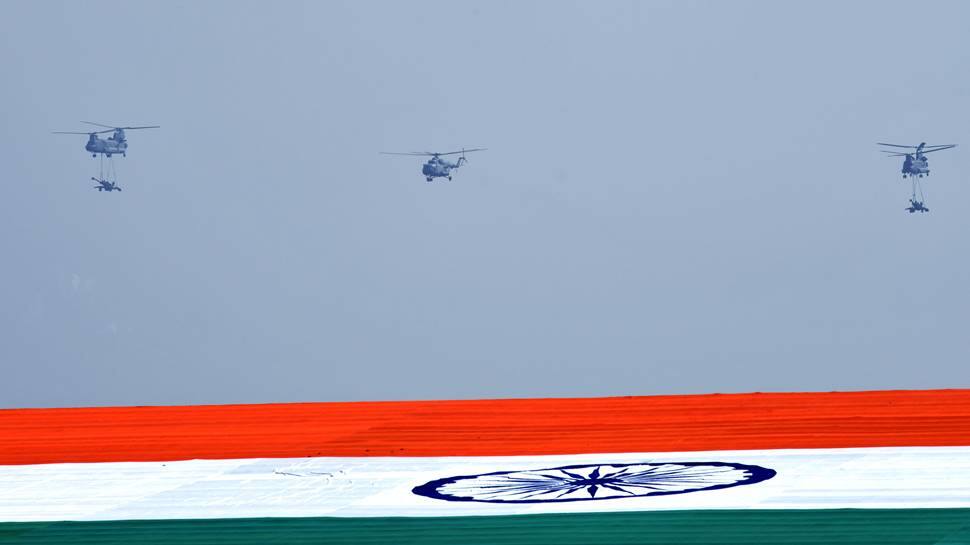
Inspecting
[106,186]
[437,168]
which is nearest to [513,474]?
[437,168]

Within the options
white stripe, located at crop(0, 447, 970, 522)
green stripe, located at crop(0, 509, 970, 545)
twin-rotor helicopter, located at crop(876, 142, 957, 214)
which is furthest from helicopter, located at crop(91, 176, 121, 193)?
twin-rotor helicopter, located at crop(876, 142, 957, 214)

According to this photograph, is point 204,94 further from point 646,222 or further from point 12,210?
point 646,222

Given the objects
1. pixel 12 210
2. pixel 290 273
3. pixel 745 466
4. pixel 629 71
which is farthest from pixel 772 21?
pixel 12 210

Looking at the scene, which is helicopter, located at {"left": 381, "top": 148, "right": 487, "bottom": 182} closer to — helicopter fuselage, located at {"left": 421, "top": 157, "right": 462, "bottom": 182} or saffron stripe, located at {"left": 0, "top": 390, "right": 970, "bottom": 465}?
helicopter fuselage, located at {"left": 421, "top": 157, "right": 462, "bottom": 182}

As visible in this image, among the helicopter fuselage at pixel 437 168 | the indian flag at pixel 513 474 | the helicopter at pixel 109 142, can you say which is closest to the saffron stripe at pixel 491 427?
the indian flag at pixel 513 474

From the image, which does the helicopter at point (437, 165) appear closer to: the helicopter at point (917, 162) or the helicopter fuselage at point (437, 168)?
the helicopter fuselage at point (437, 168)

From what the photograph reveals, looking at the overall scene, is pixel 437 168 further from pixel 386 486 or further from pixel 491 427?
pixel 386 486
